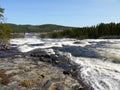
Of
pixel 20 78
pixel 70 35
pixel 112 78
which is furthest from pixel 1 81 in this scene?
pixel 70 35

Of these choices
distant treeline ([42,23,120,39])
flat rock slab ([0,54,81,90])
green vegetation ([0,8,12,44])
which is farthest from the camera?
distant treeline ([42,23,120,39])

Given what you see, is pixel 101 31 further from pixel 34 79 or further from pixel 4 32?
pixel 34 79

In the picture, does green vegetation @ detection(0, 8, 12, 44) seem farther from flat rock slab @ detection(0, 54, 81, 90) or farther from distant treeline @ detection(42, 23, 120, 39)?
distant treeline @ detection(42, 23, 120, 39)

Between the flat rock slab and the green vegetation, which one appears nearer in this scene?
the flat rock slab

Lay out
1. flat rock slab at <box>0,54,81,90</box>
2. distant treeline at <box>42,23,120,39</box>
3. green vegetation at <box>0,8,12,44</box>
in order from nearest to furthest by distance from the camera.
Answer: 1. flat rock slab at <box>0,54,81,90</box>
2. green vegetation at <box>0,8,12,44</box>
3. distant treeline at <box>42,23,120,39</box>

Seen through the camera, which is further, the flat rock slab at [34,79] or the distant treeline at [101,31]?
the distant treeline at [101,31]

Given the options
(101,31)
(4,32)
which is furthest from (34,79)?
(101,31)

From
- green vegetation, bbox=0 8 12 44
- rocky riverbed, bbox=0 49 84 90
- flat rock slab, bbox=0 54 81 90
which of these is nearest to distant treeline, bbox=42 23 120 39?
green vegetation, bbox=0 8 12 44

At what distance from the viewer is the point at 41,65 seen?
27.0m

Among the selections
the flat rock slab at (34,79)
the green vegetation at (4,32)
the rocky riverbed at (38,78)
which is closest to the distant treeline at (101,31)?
the green vegetation at (4,32)

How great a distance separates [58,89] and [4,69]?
6.62 m

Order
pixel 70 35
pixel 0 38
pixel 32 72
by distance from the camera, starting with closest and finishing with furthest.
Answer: pixel 32 72
pixel 0 38
pixel 70 35

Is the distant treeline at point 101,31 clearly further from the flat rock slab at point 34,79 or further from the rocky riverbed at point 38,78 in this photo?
the flat rock slab at point 34,79

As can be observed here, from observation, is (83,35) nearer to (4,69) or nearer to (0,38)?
(0,38)
